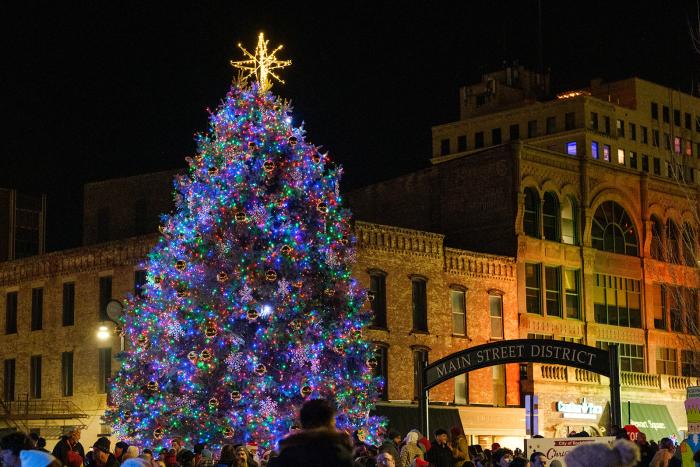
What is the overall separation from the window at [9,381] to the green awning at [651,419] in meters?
23.8

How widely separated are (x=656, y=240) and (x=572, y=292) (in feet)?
20.9

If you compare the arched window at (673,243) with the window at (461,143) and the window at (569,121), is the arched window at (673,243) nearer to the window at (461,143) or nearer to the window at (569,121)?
the window at (569,121)

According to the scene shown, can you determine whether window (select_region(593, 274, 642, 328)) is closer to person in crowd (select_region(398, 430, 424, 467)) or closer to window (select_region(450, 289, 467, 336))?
window (select_region(450, 289, 467, 336))

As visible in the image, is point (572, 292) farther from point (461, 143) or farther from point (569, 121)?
point (461, 143)

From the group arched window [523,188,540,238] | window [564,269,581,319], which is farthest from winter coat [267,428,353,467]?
window [564,269,581,319]

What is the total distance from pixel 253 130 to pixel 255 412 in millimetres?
5858

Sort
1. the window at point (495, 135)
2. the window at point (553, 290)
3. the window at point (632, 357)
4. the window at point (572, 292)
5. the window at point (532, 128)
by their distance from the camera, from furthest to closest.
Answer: the window at point (495, 135) → the window at point (532, 128) → the window at point (632, 357) → the window at point (572, 292) → the window at point (553, 290)

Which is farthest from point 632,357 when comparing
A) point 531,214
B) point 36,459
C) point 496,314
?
point 36,459

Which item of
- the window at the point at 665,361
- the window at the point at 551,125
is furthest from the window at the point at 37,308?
the window at the point at 551,125

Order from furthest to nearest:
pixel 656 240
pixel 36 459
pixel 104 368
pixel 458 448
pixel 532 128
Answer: pixel 532 128, pixel 656 240, pixel 104 368, pixel 458 448, pixel 36 459

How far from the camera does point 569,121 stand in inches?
3519

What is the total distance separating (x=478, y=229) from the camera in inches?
1925

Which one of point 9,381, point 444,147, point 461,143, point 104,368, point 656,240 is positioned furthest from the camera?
point 444,147

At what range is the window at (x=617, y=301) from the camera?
2016 inches
